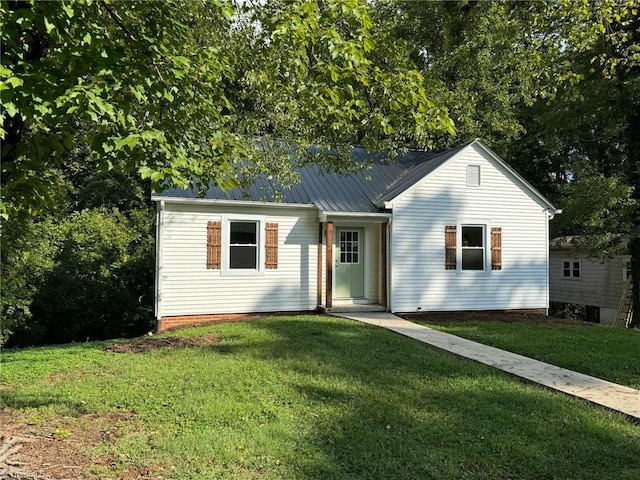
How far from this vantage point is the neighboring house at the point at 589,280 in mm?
19984

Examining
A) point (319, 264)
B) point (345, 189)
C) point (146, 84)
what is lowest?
point (319, 264)

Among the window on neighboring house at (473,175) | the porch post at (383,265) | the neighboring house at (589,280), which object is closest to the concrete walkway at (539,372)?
the porch post at (383,265)

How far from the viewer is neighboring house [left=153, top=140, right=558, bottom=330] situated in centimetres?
1116

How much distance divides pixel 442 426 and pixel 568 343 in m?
5.38

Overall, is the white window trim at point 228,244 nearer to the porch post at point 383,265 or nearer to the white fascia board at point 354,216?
the white fascia board at point 354,216

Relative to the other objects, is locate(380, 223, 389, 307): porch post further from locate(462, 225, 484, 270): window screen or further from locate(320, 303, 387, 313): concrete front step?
locate(462, 225, 484, 270): window screen

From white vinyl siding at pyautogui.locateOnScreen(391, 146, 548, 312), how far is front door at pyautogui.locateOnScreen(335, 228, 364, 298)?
1.06 meters

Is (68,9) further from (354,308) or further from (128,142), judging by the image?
(354,308)

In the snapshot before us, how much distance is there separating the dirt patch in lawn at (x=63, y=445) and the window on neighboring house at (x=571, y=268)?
22.1 meters

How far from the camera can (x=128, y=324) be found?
48.1ft

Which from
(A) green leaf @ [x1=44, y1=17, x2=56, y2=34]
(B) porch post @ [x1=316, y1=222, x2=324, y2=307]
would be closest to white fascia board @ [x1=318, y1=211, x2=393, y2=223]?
(B) porch post @ [x1=316, y1=222, x2=324, y2=307]

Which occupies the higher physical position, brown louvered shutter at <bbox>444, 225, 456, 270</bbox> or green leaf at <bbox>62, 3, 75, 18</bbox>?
green leaf at <bbox>62, 3, 75, 18</bbox>

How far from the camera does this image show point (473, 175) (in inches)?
507

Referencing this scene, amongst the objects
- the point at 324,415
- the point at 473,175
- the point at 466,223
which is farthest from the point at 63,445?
the point at 473,175
